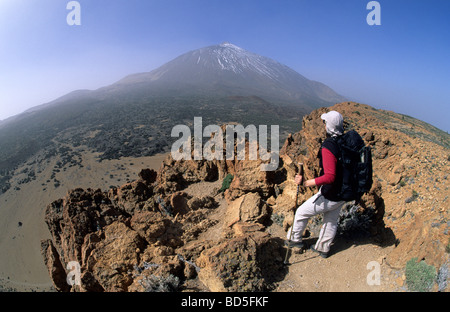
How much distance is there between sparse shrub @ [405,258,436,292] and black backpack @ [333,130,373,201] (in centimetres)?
87

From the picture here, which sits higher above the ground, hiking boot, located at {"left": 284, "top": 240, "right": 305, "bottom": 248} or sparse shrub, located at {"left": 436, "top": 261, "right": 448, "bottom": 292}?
sparse shrub, located at {"left": 436, "top": 261, "right": 448, "bottom": 292}

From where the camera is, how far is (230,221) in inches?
153

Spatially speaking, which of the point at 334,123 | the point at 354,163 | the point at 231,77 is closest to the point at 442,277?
the point at 354,163

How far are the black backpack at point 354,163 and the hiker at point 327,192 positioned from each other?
0.17ft

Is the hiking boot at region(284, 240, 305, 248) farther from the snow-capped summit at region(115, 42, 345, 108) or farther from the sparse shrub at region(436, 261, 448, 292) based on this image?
the snow-capped summit at region(115, 42, 345, 108)

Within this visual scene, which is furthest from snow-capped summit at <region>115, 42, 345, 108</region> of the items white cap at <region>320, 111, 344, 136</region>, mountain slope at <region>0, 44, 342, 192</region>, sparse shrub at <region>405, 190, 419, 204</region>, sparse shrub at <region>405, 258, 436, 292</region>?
sparse shrub at <region>405, 258, 436, 292</region>

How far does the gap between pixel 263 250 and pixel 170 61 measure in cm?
16350

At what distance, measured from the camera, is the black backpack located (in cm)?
223

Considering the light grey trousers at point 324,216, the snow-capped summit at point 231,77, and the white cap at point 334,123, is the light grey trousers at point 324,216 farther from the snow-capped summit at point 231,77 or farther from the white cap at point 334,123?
the snow-capped summit at point 231,77

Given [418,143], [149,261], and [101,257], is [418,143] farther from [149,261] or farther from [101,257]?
[101,257]

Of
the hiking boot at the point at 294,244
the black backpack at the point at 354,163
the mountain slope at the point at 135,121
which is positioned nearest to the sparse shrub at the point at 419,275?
the black backpack at the point at 354,163

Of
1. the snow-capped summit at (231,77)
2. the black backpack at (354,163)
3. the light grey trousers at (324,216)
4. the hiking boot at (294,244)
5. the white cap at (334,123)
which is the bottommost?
the hiking boot at (294,244)

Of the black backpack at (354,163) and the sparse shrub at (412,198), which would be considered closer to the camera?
the black backpack at (354,163)

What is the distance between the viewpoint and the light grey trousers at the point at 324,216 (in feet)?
8.19
